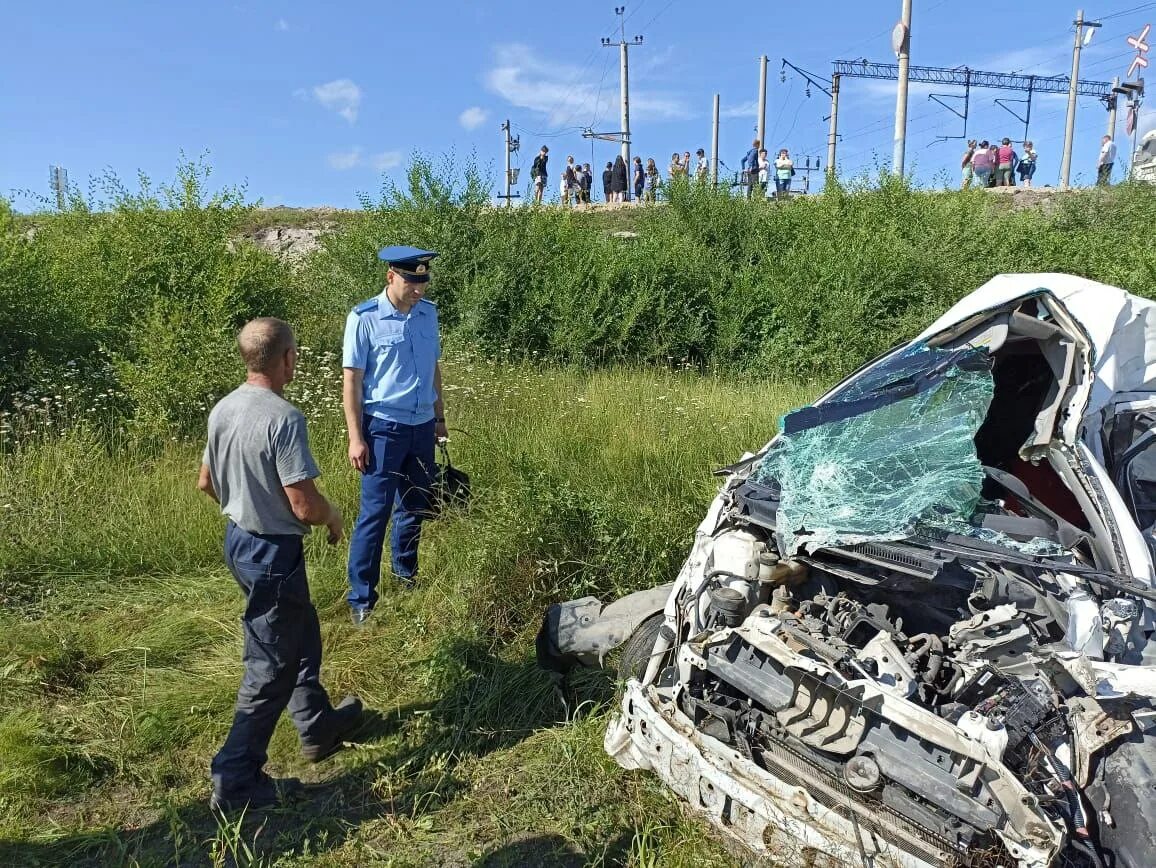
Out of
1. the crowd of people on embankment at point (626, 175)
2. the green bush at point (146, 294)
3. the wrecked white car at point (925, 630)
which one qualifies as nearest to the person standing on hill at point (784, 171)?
the crowd of people on embankment at point (626, 175)

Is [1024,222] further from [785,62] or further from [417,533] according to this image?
[785,62]

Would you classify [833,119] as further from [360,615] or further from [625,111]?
[360,615]

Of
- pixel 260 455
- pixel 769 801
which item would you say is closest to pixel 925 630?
pixel 769 801

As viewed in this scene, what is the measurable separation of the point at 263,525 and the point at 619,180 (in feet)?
A: 67.3

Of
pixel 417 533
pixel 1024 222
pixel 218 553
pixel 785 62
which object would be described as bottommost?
pixel 218 553

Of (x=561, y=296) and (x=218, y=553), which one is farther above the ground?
(x=561, y=296)

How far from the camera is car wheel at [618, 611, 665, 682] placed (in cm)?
324

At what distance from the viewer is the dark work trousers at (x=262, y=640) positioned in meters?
2.79

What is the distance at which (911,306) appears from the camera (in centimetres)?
1140

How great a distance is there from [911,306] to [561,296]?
17.4 ft

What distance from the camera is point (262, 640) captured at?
2.81 m

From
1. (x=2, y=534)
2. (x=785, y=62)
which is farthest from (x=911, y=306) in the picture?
(x=785, y=62)

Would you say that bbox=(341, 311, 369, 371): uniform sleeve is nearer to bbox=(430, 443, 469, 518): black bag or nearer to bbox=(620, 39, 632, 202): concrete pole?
bbox=(430, 443, 469, 518): black bag

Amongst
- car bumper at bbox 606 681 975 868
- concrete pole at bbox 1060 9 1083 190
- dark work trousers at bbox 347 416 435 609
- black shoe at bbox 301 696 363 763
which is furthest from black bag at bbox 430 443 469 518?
concrete pole at bbox 1060 9 1083 190
